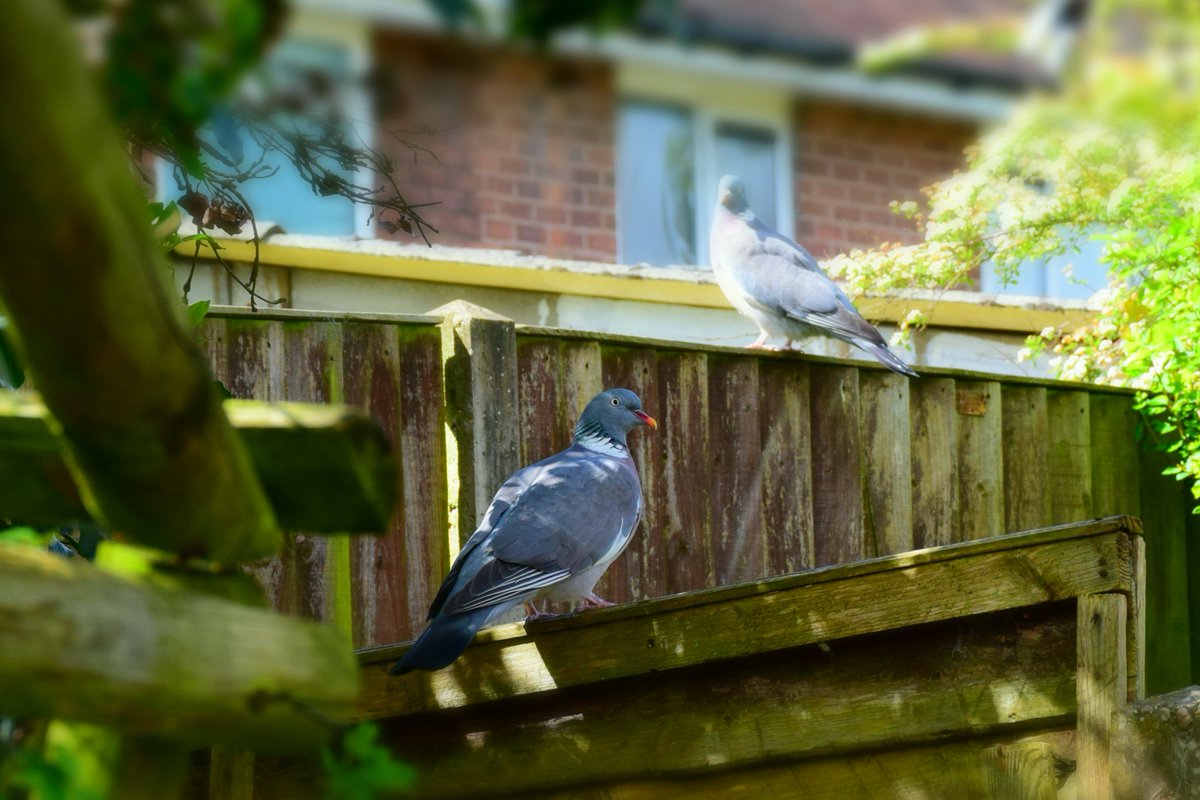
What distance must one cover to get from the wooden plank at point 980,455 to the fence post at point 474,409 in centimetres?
180

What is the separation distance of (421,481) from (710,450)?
102 cm

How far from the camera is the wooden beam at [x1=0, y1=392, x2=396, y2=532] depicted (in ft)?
5.41

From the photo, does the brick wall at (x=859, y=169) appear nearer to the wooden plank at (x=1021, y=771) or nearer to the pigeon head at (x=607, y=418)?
the pigeon head at (x=607, y=418)

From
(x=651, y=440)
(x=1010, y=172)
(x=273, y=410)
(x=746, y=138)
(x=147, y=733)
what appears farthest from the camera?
(x=746, y=138)

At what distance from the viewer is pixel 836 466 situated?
15.8 ft

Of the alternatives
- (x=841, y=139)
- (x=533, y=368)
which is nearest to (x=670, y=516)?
(x=533, y=368)

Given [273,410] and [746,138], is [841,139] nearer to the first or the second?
[746,138]

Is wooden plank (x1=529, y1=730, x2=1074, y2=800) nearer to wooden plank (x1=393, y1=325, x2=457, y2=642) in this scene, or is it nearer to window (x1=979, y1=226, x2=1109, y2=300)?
wooden plank (x1=393, y1=325, x2=457, y2=642)

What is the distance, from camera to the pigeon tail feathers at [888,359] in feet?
15.8

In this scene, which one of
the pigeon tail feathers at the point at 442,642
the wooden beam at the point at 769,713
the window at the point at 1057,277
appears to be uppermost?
the window at the point at 1057,277

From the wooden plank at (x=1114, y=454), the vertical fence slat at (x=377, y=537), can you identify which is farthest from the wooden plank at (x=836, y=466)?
the vertical fence slat at (x=377, y=537)

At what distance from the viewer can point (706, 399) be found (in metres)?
4.55

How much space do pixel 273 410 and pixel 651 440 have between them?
9.33 feet

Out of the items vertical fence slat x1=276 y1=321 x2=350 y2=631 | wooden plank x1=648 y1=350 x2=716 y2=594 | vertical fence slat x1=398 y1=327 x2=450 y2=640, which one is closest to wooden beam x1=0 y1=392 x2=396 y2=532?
vertical fence slat x1=276 y1=321 x2=350 y2=631
